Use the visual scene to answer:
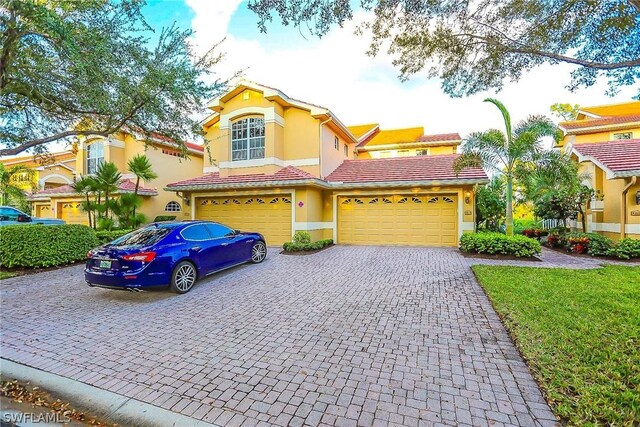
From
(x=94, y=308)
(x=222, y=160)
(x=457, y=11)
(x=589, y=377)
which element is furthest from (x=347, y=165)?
(x=589, y=377)

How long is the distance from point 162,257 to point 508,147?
11560 millimetres

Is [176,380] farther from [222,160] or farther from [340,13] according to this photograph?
[222,160]

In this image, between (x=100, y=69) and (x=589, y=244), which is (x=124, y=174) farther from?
(x=589, y=244)

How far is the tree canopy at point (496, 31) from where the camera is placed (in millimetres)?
5758

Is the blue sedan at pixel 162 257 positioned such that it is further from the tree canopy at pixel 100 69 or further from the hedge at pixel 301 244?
the hedge at pixel 301 244

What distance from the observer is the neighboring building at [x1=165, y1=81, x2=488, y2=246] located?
44.0 ft

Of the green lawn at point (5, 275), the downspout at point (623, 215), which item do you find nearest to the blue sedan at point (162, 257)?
the green lawn at point (5, 275)

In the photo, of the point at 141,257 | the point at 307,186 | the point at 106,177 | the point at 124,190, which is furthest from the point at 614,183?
the point at 124,190

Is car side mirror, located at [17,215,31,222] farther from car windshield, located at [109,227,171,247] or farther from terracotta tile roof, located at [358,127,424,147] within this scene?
terracotta tile roof, located at [358,127,424,147]

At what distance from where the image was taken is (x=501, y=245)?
34.4ft

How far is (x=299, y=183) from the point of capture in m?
12.9

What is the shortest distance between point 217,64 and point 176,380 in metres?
7.88

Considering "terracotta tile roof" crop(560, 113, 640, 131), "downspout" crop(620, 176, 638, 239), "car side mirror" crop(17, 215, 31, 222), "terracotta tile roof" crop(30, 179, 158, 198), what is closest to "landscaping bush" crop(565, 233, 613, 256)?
"downspout" crop(620, 176, 638, 239)

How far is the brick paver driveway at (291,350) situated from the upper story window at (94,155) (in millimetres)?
13197
